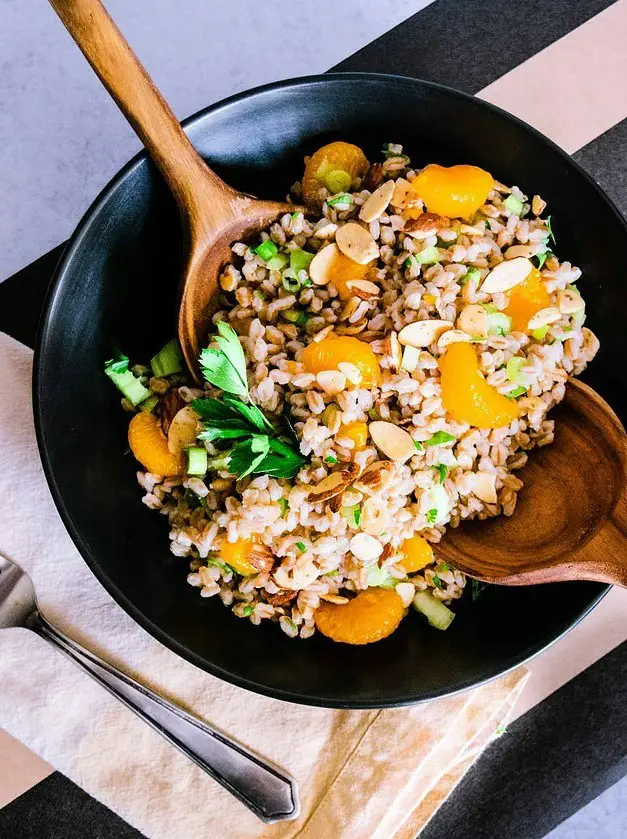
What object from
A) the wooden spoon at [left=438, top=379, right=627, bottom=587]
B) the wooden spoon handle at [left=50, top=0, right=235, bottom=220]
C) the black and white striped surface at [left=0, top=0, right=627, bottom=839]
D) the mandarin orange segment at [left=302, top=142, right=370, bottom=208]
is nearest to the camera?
the wooden spoon handle at [left=50, top=0, right=235, bottom=220]

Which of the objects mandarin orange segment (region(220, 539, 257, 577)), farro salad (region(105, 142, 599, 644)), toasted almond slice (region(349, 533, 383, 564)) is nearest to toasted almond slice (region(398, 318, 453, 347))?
farro salad (region(105, 142, 599, 644))

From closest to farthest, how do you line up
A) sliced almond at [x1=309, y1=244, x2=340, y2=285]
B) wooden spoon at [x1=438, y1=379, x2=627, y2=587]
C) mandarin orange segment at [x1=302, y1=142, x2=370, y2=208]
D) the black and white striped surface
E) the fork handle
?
1. wooden spoon at [x1=438, y1=379, x2=627, y2=587]
2. sliced almond at [x1=309, y1=244, x2=340, y2=285]
3. mandarin orange segment at [x1=302, y1=142, x2=370, y2=208]
4. the fork handle
5. the black and white striped surface

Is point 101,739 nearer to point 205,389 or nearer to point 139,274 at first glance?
point 205,389

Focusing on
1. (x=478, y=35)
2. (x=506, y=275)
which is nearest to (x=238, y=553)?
(x=506, y=275)

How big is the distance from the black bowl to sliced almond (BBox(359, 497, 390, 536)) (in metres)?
0.34

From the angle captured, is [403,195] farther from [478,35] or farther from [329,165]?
[478,35]

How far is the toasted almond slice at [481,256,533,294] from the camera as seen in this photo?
57.7 inches

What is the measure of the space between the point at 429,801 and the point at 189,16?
78.5 inches

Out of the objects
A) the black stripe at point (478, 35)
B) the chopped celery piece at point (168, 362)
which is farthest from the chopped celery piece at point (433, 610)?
the black stripe at point (478, 35)

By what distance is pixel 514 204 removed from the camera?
61.5 inches

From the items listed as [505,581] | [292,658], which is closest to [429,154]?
[505,581]

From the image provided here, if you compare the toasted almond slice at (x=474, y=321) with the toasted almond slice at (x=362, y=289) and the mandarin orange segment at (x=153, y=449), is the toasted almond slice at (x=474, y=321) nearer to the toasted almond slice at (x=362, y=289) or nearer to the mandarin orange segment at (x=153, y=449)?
the toasted almond slice at (x=362, y=289)

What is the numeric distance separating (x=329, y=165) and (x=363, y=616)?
920mm

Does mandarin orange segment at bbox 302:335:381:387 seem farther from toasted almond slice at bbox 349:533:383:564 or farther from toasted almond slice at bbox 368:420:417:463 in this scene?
toasted almond slice at bbox 349:533:383:564
